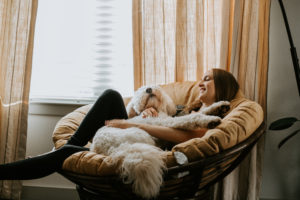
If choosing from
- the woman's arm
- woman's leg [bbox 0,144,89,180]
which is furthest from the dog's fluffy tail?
woman's leg [bbox 0,144,89,180]

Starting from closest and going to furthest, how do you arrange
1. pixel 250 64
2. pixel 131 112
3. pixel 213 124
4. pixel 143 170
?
pixel 143 170
pixel 213 124
pixel 131 112
pixel 250 64

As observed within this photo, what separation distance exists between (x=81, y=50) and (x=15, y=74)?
60cm

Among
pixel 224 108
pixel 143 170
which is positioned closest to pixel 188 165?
pixel 143 170

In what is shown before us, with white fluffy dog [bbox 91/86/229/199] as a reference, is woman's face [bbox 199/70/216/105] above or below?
above

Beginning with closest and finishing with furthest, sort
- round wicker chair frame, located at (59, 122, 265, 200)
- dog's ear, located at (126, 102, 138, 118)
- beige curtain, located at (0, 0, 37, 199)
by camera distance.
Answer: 1. round wicker chair frame, located at (59, 122, 265, 200)
2. dog's ear, located at (126, 102, 138, 118)
3. beige curtain, located at (0, 0, 37, 199)

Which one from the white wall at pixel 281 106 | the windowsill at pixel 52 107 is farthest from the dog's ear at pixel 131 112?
the white wall at pixel 281 106

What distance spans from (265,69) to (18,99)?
1.97 m

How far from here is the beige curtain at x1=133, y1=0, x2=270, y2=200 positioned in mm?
2006

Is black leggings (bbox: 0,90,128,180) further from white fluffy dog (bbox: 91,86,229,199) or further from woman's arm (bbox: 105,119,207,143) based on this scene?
woman's arm (bbox: 105,119,207,143)

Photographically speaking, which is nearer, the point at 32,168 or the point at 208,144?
the point at 208,144

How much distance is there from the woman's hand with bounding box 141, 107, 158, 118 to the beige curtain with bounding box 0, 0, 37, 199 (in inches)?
45.0

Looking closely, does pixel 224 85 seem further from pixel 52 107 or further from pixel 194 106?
pixel 52 107

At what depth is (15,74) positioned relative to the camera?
2.29 meters

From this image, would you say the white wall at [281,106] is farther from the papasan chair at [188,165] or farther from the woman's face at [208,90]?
the papasan chair at [188,165]
